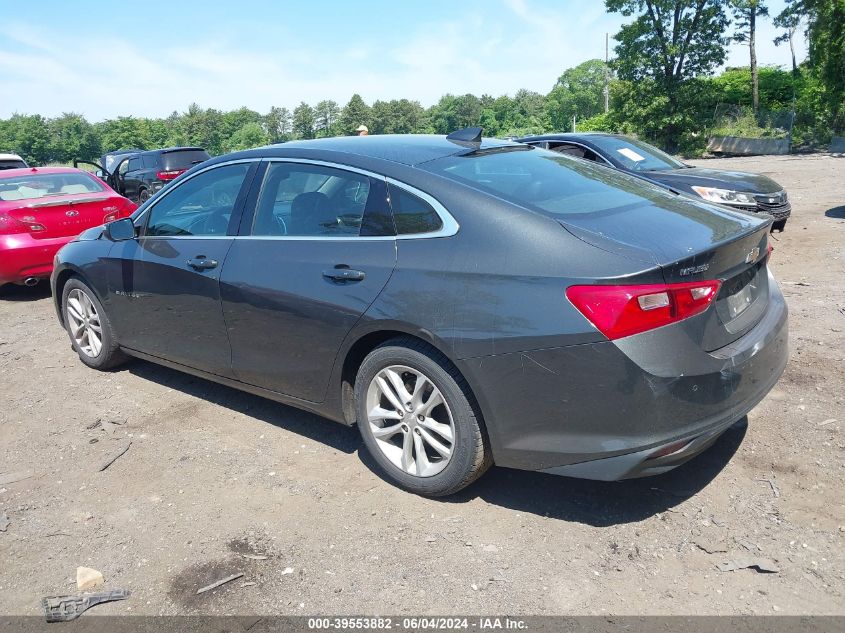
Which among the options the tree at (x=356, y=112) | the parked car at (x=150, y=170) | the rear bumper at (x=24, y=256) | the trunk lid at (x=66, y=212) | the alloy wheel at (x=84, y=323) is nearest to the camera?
the alloy wheel at (x=84, y=323)

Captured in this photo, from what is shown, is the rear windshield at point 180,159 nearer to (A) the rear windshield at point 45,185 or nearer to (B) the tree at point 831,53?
(A) the rear windshield at point 45,185


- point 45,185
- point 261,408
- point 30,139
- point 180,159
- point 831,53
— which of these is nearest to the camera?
point 261,408

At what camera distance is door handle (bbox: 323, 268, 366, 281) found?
134 inches

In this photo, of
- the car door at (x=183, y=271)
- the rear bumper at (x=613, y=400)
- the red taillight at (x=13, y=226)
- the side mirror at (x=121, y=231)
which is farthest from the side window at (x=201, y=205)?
the red taillight at (x=13, y=226)

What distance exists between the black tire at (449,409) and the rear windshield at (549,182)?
32.0 inches

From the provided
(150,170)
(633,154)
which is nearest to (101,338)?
(633,154)

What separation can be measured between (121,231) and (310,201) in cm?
174

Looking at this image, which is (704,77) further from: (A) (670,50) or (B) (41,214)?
(B) (41,214)

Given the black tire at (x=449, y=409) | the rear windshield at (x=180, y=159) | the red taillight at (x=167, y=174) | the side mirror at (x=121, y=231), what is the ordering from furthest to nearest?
1. the rear windshield at (x=180, y=159)
2. the red taillight at (x=167, y=174)
3. the side mirror at (x=121, y=231)
4. the black tire at (x=449, y=409)

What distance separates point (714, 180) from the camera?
817 centimetres

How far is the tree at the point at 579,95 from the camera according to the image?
10738 centimetres

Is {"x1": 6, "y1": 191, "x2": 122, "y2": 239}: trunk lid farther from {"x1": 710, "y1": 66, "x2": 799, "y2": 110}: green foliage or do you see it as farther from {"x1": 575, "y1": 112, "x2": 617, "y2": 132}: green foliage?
{"x1": 710, "y1": 66, "x2": 799, "y2": 110}: green foliage

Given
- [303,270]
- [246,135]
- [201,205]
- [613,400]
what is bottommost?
[613,400]

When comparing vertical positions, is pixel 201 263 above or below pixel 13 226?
above
